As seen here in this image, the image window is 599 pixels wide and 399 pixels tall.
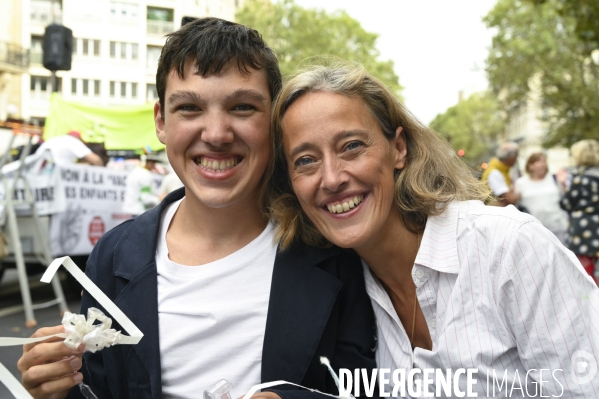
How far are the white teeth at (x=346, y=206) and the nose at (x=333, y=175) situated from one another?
6 cm

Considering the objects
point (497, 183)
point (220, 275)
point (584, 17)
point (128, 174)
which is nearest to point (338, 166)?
point (220, 275)

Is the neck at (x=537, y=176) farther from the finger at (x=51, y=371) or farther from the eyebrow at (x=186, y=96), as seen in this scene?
the finger at (x=51, y=371)

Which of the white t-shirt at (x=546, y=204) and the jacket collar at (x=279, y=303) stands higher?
the jacket collar at (x=279, y=303)

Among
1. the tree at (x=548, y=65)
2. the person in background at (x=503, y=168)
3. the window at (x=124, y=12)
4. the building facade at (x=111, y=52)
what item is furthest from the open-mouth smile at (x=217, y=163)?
the window at (x=124, y=12)

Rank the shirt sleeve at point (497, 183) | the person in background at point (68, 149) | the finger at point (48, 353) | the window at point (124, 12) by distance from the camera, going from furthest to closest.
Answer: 1. the window at point (124, 12)
2. the shirt sleeve at point (497, 183)
3. the person in background at point (68, 149)
4. the finger at point (48, 353)

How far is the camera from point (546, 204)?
816 cm

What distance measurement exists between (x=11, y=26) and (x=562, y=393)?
131 feet

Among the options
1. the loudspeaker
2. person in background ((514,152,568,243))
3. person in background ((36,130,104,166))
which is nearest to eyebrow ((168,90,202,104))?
person in background ((36,130,104,166))

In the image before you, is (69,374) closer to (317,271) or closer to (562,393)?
(317,271)

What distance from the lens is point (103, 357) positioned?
2.12m

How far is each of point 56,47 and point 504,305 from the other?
9.39 metres

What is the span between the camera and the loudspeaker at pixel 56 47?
31.9 feet

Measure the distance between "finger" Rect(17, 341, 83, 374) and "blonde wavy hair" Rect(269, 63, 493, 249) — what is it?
812mm

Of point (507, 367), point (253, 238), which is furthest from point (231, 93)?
point (507, 367)
